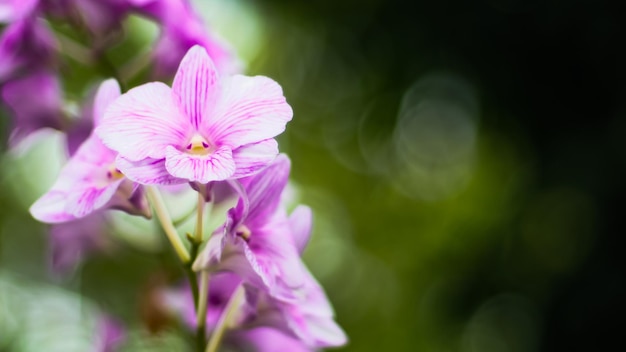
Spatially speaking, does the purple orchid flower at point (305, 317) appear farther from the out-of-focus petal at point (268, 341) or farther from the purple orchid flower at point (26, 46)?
the purple orchid flower at point (26, 46)

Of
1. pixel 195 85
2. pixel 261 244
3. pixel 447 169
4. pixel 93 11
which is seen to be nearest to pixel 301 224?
pixel 261 244

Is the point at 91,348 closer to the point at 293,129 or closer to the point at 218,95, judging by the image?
the point at 218,95

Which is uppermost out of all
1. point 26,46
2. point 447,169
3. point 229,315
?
point 26,46

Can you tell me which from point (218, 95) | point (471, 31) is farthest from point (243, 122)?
point (471, 31)

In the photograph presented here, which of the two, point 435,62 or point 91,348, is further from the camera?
point 435,62

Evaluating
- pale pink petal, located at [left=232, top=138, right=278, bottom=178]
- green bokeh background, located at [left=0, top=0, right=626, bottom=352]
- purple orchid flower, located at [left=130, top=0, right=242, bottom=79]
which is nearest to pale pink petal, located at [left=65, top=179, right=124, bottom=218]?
pale pink petal, located at [left=232, top=138, right=278, bottom=178]

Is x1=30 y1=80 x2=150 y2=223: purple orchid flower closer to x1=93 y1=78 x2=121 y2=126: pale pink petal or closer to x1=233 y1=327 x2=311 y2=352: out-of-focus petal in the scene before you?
x1=93 y1=78 x2=121 y2=126: pale pink petal

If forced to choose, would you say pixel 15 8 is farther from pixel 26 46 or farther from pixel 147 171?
pixel 147 171

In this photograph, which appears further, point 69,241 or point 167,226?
point 69,241
